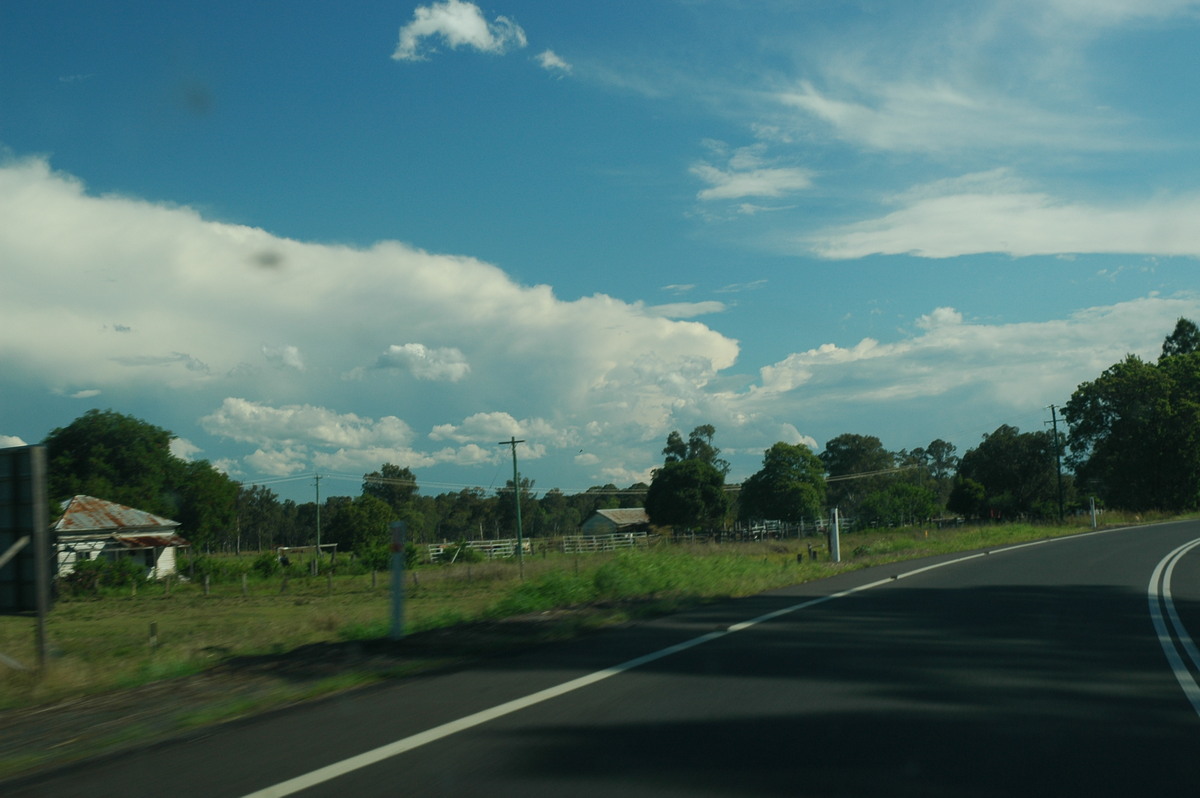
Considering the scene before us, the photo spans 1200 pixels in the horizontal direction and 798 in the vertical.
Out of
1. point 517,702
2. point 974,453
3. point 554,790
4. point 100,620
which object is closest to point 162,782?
point 554,790

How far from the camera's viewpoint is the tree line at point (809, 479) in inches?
2867

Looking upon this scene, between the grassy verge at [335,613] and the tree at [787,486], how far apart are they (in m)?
48.9

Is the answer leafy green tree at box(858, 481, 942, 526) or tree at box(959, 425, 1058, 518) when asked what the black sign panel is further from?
tree at box(959, 425, 1058, 518)

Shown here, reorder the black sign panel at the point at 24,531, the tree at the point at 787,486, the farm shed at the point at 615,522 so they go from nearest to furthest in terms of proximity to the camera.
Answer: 1. the black sign panel at the point at 24,531
2. the tree at the point at 787,486
3. the farm shed at the point at 615,522

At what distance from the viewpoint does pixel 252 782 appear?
191 inches

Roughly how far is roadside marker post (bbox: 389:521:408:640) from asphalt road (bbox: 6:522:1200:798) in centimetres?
177

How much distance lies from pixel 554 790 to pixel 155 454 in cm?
7856

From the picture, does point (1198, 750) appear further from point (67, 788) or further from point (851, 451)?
point (851, 451)

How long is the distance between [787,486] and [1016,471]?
22.1 m

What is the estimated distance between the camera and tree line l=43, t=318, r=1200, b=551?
72812 millimetres

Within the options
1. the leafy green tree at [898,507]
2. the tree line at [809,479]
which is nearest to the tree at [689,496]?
the tree line at [809,479]

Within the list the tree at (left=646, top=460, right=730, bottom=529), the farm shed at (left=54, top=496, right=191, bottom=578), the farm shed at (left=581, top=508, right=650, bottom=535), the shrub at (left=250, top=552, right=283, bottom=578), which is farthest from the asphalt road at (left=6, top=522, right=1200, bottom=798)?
the farm shed at (left=581, top=508, right=650, bottom=535)

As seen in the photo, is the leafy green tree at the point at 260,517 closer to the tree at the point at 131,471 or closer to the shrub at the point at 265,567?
the tree at the point at 131,471

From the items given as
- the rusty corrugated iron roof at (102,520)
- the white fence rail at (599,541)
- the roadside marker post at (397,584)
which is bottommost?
the white fence rail at (599,541)
